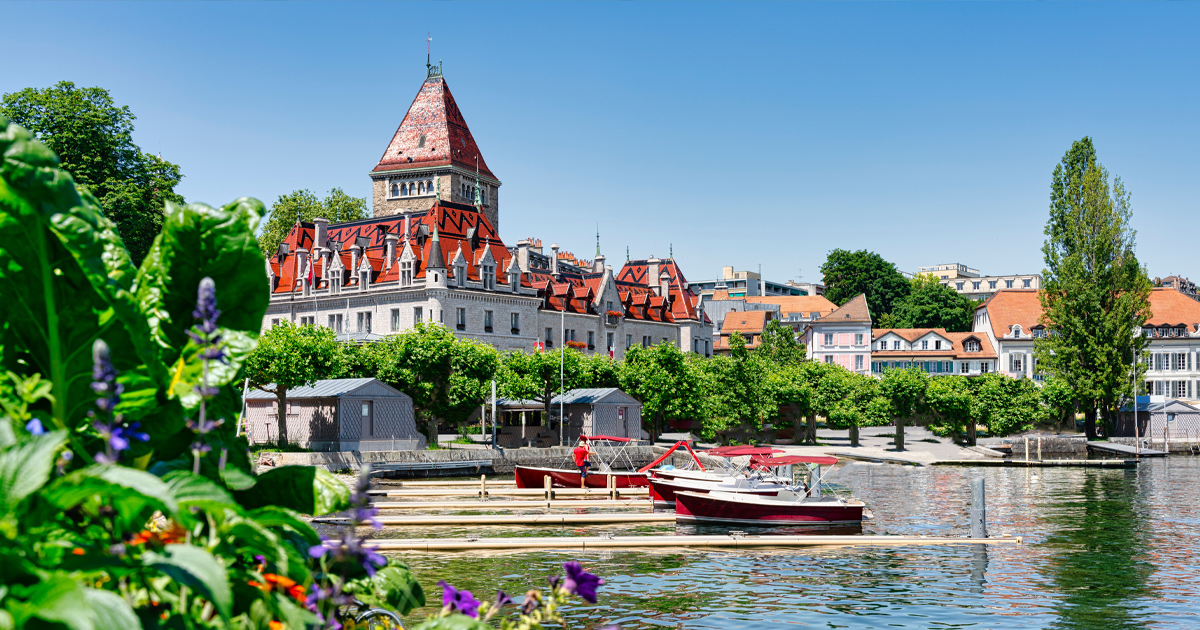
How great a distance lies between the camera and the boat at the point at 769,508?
3250 cm

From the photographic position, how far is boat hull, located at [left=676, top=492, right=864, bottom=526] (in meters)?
32.5

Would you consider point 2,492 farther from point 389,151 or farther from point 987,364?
point 987,364

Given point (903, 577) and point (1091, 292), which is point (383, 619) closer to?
point (903, 577)

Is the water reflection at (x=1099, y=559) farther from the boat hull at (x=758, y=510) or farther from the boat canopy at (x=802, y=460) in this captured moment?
the boat canopy at (x=802, y=460)

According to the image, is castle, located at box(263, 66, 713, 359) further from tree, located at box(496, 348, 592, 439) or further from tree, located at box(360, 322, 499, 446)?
tree, located at box(360, 322, 499, 446)

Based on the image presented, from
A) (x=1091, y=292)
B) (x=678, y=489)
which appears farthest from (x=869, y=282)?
(x=678, y=489)

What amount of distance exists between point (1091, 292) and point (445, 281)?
52.0m

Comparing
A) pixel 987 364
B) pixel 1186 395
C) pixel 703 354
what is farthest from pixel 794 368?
pixel 1186 395

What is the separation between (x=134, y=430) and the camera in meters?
4.87

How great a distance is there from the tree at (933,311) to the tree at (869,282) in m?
4.77

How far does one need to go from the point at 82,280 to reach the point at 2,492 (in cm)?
163

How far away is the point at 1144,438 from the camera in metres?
83.0

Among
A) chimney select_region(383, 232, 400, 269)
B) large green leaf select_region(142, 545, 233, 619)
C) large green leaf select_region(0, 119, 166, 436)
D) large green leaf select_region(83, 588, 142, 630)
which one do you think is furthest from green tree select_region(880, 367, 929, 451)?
large green leaf select_region(83, 588, 142, 630)

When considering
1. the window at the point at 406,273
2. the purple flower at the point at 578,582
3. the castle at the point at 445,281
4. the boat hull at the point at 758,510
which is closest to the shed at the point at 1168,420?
the castle at the point at 445,281
